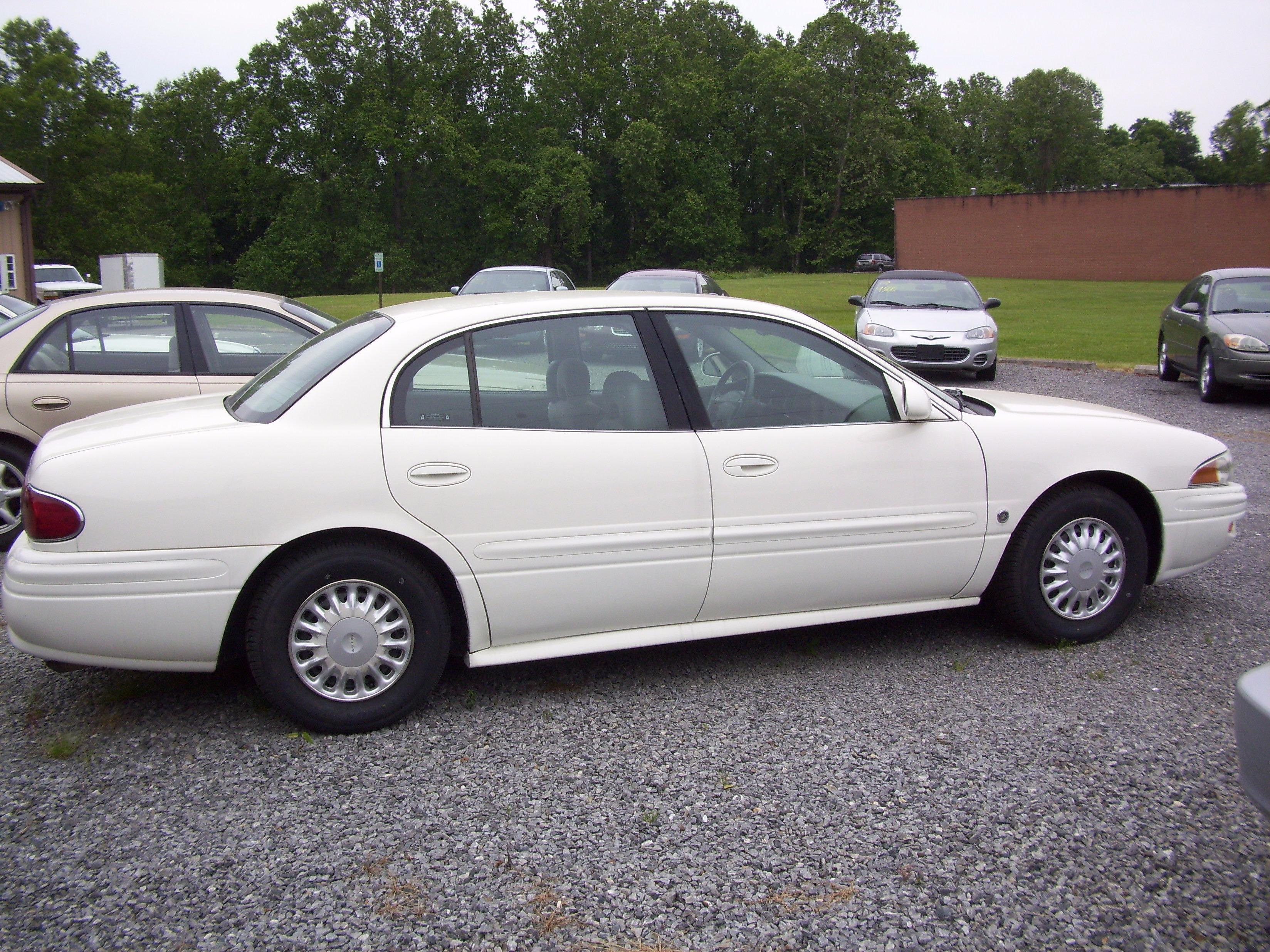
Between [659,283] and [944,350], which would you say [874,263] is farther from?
[944,350]

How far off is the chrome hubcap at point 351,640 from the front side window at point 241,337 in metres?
3.41

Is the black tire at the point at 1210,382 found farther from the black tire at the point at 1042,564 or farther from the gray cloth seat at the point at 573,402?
the gray cloth seat at the point at 573,402

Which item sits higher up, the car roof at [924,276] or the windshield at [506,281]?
the windshield at [506,281]

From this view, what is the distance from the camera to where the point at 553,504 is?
12.3 ft

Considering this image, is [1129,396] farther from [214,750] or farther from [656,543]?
[214,750]

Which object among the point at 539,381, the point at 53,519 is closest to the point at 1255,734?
the point at 539,381

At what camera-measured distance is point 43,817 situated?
3148 mm

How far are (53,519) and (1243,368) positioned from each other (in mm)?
12263

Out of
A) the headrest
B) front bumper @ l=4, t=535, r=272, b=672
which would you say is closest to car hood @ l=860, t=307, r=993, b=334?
the headrest

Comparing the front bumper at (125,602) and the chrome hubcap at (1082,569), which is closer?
the front bumper at (125,602)

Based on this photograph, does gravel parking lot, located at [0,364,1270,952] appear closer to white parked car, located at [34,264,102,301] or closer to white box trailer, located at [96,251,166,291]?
white parked car, located at [34,264,102,301]

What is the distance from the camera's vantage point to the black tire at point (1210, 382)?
12273 mm

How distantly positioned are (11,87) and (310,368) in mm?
66231

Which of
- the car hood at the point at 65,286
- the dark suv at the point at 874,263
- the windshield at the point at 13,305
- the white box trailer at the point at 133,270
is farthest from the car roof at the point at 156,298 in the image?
the dark suv at the point at 874,263
